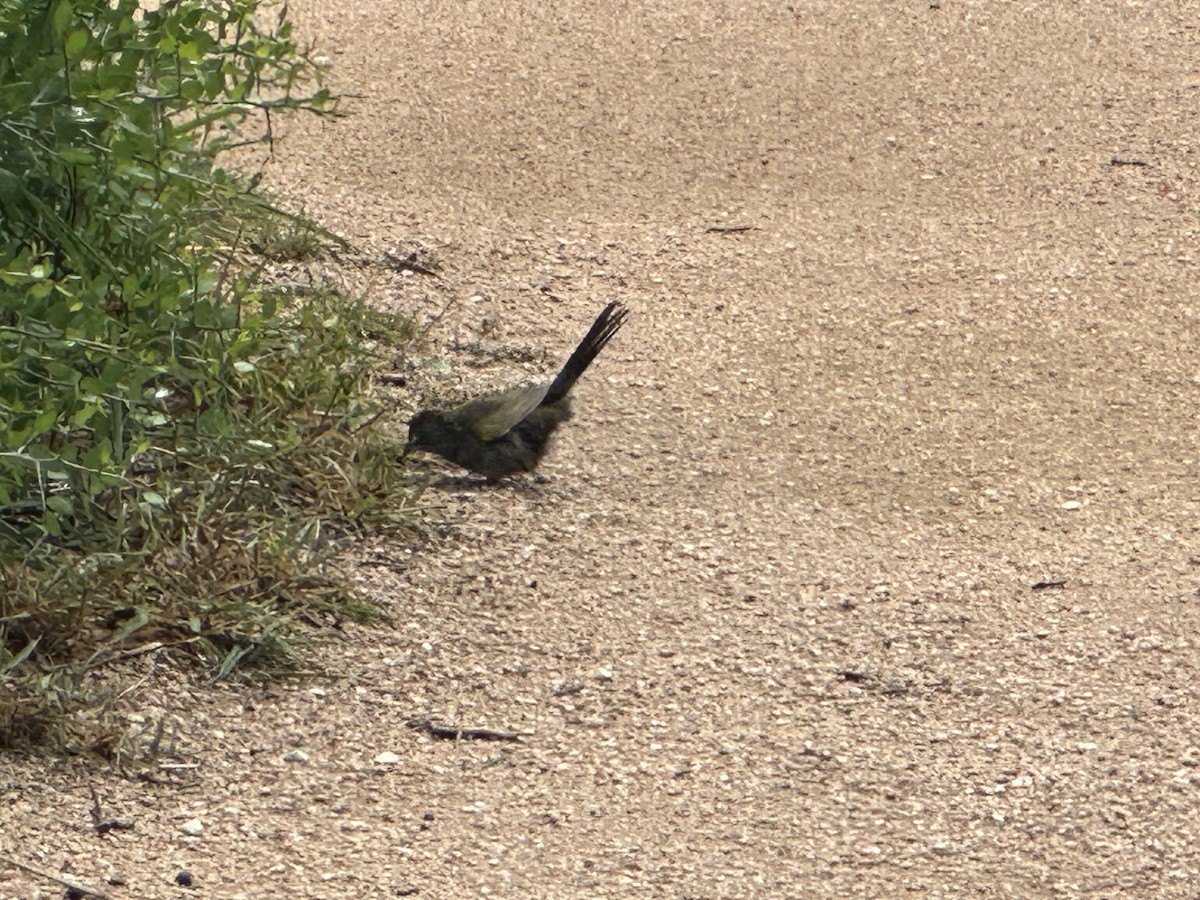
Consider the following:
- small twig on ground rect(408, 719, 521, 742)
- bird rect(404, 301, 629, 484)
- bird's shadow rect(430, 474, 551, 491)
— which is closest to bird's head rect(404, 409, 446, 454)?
bird rect(404, 301, 629, 484)

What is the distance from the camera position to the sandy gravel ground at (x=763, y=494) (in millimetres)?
2943

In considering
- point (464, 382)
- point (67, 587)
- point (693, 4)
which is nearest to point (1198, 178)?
point (693, 4)

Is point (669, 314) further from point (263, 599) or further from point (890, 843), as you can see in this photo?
point (890, 843)

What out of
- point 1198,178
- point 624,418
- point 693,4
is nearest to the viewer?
point 624,418

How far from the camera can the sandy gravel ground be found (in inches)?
116

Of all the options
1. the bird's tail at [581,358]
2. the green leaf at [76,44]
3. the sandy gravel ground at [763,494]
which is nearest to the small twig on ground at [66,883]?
the sandy gravel ground at [763,494]

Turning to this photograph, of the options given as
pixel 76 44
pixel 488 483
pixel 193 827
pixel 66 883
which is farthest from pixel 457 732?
pixel 76 44

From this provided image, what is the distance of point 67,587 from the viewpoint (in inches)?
128

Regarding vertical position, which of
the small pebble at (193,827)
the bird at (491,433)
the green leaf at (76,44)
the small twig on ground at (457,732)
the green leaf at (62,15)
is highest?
the green leaf at (62,15)

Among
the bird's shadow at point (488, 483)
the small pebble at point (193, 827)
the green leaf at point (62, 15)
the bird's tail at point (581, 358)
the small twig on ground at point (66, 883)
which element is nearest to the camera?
the small twig on ground at point (66, 883)

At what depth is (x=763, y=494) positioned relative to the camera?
3959mm

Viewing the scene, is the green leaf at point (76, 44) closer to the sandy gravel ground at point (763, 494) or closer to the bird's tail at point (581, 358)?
the sandy gravel ground at point (763, 494)

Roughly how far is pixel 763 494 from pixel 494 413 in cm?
60

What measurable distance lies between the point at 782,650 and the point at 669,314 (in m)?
1.45
